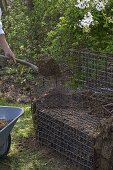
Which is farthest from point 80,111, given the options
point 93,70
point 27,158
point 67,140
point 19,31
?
point 19,31

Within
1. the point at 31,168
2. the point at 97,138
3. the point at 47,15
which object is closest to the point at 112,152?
the point at 97,138

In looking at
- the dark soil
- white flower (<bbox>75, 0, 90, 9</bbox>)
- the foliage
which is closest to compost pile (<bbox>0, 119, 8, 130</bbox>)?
the dark soil

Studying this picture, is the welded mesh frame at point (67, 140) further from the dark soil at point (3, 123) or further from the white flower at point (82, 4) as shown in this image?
the white flower at point (82, 4)

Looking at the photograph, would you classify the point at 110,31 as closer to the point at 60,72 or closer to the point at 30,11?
the point at 60,72

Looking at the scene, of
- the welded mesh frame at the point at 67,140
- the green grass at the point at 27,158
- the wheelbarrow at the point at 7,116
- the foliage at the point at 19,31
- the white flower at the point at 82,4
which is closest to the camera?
the welded mesh frame at the point at 67,140

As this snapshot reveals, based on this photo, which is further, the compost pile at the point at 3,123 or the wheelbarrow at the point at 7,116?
the wheelbarrow at the point at 7,116

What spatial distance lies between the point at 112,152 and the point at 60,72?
165 cm

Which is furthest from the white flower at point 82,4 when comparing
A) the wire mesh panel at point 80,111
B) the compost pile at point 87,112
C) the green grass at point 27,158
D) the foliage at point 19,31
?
the foliage at point 19,31

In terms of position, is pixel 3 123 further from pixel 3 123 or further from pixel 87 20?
pixel 87 20

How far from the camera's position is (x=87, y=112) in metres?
4.96

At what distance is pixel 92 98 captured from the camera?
5176mm

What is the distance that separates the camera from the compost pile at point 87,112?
4.07m

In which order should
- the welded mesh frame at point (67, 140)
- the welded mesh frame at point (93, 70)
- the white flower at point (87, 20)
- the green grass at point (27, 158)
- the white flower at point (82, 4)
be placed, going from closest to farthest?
the welded mesh frame at point (67, 140) → the green grass at point (27, 158) → the welded mesh frame at point (93, 70) → the white flower at point (87, 20) → the white flower at point (82, 4)

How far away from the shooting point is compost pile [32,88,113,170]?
4.07 meters
